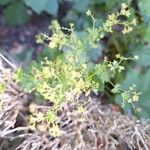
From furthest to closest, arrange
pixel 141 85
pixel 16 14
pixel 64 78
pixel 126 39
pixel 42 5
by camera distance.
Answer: pixel 16 14 < pixel 42 5 < pixel 126 39 < pixel 141 85 < pixel 64 78

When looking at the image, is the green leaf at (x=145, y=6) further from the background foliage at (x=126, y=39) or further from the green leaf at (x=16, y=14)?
A: the green leaf at (x=16, y=14)

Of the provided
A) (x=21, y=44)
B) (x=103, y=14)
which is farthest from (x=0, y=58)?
(x=21, y=44)

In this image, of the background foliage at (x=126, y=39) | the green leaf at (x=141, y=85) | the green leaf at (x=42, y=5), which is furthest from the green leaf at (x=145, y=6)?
the green leaf at (x=42, y=5)

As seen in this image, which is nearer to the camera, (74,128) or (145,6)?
(74,128)

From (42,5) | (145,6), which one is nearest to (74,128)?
(145,6)

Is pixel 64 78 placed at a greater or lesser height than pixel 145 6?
lesser

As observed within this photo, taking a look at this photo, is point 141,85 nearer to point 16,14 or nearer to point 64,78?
point 64,78
